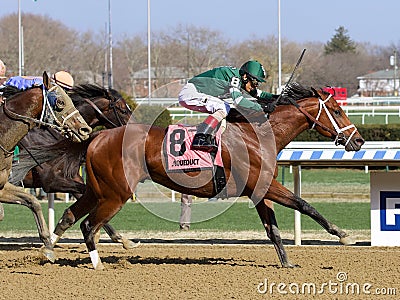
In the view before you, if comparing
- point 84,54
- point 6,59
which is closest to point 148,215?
point 6,59

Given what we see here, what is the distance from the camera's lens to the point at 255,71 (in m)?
7.64

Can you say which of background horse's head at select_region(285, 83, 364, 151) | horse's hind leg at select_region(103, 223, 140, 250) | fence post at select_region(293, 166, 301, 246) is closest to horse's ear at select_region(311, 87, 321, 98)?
background horse's head at select_region(285, 83, 364, 151)

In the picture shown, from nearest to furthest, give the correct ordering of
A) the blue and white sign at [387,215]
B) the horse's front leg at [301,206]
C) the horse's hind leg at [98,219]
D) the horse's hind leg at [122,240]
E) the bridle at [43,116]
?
the bridle at [43,116]
the horse's front leg at [301,206]
the horse's hind leg at [98,219]
the horse's hind leg at [122,240]
the blue and white sign at [387,215]

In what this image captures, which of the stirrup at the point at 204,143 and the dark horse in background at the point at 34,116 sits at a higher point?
the dark horse in background at the point at 34,116

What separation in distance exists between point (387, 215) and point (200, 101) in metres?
3.16

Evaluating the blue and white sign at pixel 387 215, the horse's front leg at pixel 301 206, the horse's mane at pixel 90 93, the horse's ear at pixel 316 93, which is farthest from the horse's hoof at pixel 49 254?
the blue and white sign at pixel 387 215

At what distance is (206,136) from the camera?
7602 mm

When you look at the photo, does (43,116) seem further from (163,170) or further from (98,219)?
(163,170)

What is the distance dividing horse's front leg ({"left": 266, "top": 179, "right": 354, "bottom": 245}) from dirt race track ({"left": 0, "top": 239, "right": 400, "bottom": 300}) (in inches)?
13.1

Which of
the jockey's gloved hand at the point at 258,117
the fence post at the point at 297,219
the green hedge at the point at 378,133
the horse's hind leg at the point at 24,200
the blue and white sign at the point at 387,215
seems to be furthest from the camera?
the green hedge at the point at 378,133

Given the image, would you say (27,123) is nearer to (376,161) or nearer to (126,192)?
(126,192)
